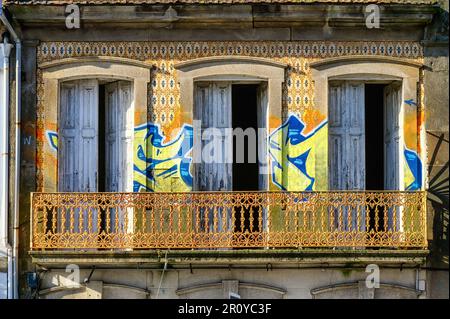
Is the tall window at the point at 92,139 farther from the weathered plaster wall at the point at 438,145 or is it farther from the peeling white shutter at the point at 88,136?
the weathered plaster wall at the point at 438,145

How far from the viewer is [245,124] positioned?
80.3ft

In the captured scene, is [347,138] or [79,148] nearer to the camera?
[79,148]

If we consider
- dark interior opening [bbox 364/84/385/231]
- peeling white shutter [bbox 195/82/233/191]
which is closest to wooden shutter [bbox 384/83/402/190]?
dark interior opening [bbox 364/84/385/231]

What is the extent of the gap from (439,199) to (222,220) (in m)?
3.55

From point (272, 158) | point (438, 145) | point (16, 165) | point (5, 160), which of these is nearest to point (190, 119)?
point (272, 158)

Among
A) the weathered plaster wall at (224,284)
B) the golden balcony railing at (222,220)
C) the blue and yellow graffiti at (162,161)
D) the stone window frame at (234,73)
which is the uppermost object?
the stone window frame at (234,73)

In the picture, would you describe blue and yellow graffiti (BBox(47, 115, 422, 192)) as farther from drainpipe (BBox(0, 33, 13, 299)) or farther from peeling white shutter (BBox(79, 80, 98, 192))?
drainpipe (BBox(0, 33, 13, 299))

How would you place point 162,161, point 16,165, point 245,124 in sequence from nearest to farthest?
1. point 16,165
2. point 162,161
3. point 245,124

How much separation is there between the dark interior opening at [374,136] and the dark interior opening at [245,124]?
6.32ft

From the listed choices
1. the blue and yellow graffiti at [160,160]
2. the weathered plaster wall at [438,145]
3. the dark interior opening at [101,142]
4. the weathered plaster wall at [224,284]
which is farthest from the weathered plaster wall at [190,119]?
the weathered plaster wall at [224,284]

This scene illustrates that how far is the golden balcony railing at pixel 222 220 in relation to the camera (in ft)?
76.0

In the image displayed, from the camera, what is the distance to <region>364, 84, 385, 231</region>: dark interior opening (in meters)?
24.6

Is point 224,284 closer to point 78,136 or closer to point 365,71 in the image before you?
point 78,136
